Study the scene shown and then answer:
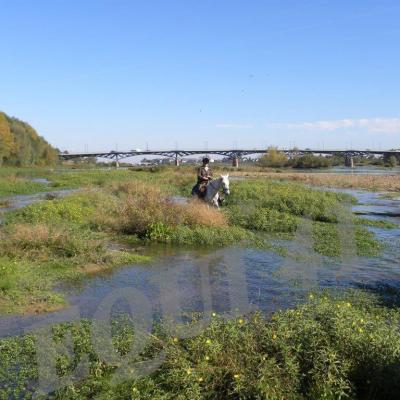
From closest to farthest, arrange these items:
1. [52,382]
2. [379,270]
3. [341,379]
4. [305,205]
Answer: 1. [341,379]
2. [52,382]
3. [379,270]
4. [305,205]

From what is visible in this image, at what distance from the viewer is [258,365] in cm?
518

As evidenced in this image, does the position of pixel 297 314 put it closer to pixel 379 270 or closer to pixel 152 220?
pixel 379 270

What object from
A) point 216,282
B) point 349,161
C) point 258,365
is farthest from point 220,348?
point 349,161

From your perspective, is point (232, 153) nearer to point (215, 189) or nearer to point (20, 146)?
point (20, 146)

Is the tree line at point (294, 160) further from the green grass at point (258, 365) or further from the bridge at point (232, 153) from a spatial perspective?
the green grass at point (258, 365)

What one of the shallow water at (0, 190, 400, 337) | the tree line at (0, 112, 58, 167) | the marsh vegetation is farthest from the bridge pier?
the marsh vegetation

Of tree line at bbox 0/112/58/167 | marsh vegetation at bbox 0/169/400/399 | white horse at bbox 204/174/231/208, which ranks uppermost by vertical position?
tree line at bbox 0/112/58/167

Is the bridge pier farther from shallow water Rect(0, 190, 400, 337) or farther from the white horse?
shallow water Rect(0, 190, 400, 337)

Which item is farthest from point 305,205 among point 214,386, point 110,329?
point 214,386

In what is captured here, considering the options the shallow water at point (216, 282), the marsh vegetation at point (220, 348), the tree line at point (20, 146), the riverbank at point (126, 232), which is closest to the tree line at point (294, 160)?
the tree line at point (20, 146)

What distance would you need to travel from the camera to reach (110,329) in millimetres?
7105

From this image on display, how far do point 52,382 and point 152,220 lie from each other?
397 inches

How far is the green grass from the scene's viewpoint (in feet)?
16.6

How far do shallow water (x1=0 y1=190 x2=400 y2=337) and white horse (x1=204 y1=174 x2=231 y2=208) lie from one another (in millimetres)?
5040
